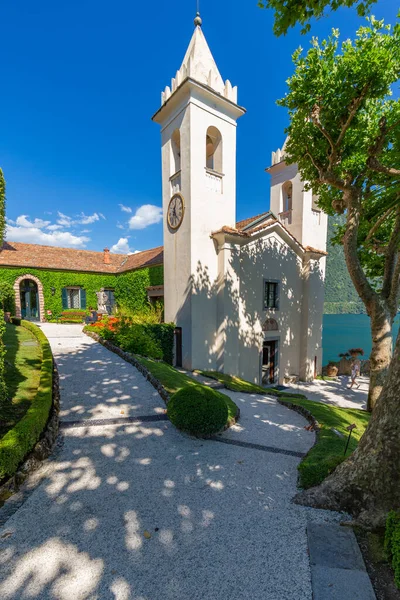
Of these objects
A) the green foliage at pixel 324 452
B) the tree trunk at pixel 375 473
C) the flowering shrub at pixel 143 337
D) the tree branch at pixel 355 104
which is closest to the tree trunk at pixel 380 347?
the green foliage at pixel 324 452

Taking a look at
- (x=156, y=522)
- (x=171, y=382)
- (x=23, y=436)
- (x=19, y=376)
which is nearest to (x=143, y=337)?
(x=171, y=382)

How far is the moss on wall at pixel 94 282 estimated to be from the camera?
19734 mm

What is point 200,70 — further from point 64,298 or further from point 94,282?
point 64,298

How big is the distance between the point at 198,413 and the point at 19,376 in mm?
5312

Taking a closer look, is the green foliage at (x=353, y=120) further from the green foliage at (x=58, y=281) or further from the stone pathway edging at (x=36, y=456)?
the green foliage at (x=58, y=281)

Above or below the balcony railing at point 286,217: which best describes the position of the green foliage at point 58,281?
below

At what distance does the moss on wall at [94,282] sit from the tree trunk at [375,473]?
15.3m

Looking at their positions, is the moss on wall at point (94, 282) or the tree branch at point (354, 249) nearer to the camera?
the tree branch at point (354, 249)

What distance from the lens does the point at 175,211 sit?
47.6ft

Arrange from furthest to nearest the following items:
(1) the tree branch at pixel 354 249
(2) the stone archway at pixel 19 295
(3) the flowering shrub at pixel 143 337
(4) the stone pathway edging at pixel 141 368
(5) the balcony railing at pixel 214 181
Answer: (2) the stone archway at pixel 19 295, (5) the balcony railing at pixel 214 181, (3) the flowering shrub at pixel 143 337, (1) the tree branch at pixel 354 249, (4) the stone pathway edging at pixel 141 368

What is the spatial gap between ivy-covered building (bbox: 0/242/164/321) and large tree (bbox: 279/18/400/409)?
39.2 feet

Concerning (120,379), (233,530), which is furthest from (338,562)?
(120,379)

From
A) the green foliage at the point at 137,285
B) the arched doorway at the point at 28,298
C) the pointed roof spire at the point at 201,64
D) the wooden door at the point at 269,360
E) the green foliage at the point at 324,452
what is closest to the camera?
the green foliage at the point at 324,452

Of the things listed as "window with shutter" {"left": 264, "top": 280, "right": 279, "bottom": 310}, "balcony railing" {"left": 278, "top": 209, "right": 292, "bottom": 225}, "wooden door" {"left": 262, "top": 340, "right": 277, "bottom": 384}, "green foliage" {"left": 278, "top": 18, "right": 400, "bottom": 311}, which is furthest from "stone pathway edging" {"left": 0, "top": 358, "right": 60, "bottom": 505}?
"balcony railing" {"left": 278, "top": 209, "right": 292, "bottom": 225}
